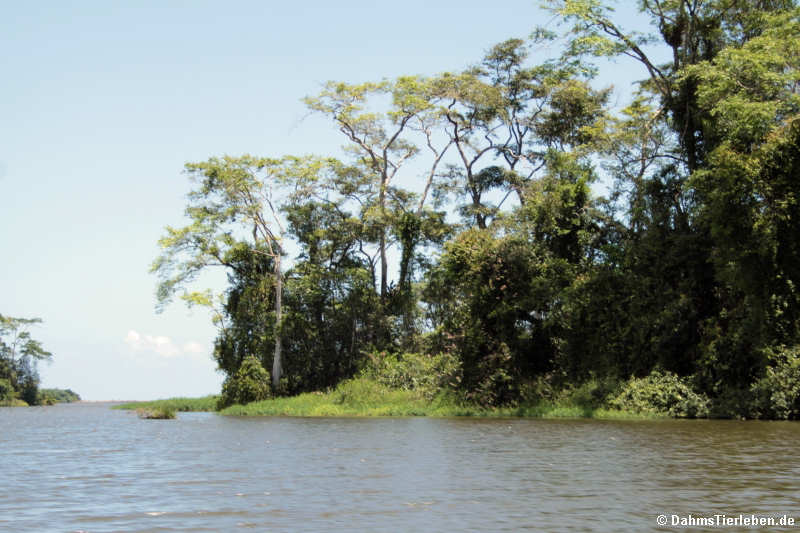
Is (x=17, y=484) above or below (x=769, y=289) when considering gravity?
below

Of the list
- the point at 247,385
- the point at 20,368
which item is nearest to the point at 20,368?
the point at 20,368

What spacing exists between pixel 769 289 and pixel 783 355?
2.04 metres

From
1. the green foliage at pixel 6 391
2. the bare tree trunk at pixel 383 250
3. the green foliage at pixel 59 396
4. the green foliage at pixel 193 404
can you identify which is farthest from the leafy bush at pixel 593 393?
the green foliage at pixel 59 396

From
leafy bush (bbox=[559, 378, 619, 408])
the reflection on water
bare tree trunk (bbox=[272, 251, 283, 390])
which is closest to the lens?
the reflection on water

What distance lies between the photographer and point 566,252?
104ft

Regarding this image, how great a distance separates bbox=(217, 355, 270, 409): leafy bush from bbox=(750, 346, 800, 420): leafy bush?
80.3 ft

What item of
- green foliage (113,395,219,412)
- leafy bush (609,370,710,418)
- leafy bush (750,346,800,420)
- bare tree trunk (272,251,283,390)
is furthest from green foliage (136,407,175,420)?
leafy bush (750,346,800,420)

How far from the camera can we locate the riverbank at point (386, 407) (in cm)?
2734

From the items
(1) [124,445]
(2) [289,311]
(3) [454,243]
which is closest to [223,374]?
(2) [289,311]

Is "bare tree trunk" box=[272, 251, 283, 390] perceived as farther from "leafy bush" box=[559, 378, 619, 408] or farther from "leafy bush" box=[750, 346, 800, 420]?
"leafy bush" box=[750, 346, 800, 420]

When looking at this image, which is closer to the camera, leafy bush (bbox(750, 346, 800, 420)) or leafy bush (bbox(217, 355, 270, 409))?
leafy bush (bbox(750, 346, 800, 420))

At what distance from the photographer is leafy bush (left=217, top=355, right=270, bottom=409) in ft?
131

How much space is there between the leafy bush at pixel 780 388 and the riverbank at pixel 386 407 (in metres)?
3.02

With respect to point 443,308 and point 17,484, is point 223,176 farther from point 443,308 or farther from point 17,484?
point 17,484
